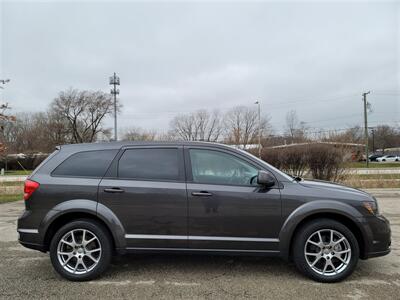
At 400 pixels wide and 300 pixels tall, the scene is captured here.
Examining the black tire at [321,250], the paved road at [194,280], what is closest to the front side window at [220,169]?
the black tire at [321,250]

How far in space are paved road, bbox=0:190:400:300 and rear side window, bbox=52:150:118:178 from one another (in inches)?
55.0

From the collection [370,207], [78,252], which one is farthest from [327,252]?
[78,252]

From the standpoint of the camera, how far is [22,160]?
45500 millimetres

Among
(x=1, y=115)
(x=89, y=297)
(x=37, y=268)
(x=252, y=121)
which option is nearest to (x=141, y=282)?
(x=89, y=297)

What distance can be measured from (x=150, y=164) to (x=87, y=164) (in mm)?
873

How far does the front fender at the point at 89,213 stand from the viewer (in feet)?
A: 13.8

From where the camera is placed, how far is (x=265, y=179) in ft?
13.4

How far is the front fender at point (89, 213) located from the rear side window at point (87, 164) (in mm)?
396

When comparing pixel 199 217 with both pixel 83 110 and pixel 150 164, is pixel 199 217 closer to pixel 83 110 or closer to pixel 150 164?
pixel 150 164

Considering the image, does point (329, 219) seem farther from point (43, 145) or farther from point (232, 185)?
point (43, 145)

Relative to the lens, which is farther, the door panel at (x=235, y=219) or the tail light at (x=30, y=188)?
the tail light at (x=30, y=188)

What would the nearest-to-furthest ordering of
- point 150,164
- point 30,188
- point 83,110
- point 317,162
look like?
point 30,188, point 150,164, point 317,162, point 83,110

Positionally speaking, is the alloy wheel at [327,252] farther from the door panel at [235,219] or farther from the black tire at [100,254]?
the black tire at [100,254]

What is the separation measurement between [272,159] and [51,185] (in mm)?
13123
